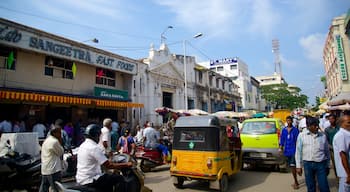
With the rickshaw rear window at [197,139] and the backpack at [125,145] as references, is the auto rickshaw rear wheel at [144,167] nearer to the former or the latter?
the backpack at [125,145]

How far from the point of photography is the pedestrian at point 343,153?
3.49m

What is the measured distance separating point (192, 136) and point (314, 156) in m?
2.93

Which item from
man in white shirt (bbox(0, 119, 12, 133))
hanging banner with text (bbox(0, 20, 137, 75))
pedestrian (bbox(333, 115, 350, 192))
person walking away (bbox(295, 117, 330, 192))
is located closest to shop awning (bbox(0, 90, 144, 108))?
man in white shirt (bbox(0, 119, 12, 133))

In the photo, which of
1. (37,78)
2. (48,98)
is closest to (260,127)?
(48,98)

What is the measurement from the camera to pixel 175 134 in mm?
6699

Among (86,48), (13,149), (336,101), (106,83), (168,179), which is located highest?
(86,48)

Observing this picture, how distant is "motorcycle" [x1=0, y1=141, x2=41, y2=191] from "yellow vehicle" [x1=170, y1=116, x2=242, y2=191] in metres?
3.57

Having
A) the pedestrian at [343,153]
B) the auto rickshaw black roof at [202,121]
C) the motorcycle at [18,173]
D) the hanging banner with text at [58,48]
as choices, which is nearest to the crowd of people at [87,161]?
the motorcycle at [18,173]

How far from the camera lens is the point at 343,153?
3.53 meters

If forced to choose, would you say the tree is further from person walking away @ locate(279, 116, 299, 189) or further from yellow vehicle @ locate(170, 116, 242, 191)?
yellow vehicle @ locate(170, 116, 242, 191)

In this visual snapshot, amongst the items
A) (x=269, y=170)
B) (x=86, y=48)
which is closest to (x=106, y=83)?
(x=86, y=48)

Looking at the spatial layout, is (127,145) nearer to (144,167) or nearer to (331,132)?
(144,167)

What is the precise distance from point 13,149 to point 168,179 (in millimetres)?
4686

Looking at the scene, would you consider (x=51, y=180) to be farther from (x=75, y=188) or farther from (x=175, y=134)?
(x=175, y=134)
